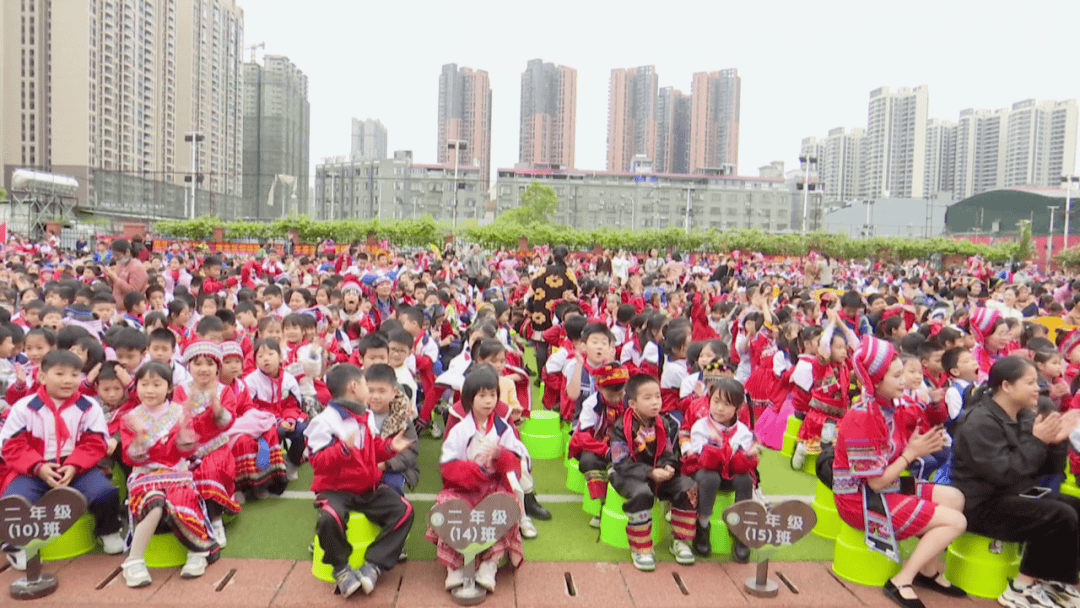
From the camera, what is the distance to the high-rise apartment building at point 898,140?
8700 cm

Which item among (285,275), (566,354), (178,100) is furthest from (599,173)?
(566,354)

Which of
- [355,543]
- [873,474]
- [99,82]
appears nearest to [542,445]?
[355,543]

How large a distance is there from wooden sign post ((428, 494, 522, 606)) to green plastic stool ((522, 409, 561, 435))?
2594 mm

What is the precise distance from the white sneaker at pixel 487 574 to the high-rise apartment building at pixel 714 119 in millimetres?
101662

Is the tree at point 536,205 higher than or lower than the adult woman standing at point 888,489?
higher

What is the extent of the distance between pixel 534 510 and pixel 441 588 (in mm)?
1154

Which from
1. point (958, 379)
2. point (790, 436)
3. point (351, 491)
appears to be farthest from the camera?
point (790, 436)

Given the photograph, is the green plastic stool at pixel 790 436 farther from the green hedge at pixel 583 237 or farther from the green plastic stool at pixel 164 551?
the green hedge at pixel 583 237

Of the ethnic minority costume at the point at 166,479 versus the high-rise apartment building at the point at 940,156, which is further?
the high-rise apartment building at the point at 940,156

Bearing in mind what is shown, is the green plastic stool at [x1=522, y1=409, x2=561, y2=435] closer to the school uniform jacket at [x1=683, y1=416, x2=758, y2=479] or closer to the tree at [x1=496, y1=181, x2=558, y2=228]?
the school uniform jacket at [x1=683, y1=416, x2=758, y2=479]

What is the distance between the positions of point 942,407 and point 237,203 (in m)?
61.9

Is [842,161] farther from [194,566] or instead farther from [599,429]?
[194,566]

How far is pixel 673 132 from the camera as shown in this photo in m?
106

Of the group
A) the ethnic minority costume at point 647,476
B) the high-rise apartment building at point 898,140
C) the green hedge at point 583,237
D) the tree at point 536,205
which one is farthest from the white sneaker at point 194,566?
the high-rise apartment building at point 898,140
